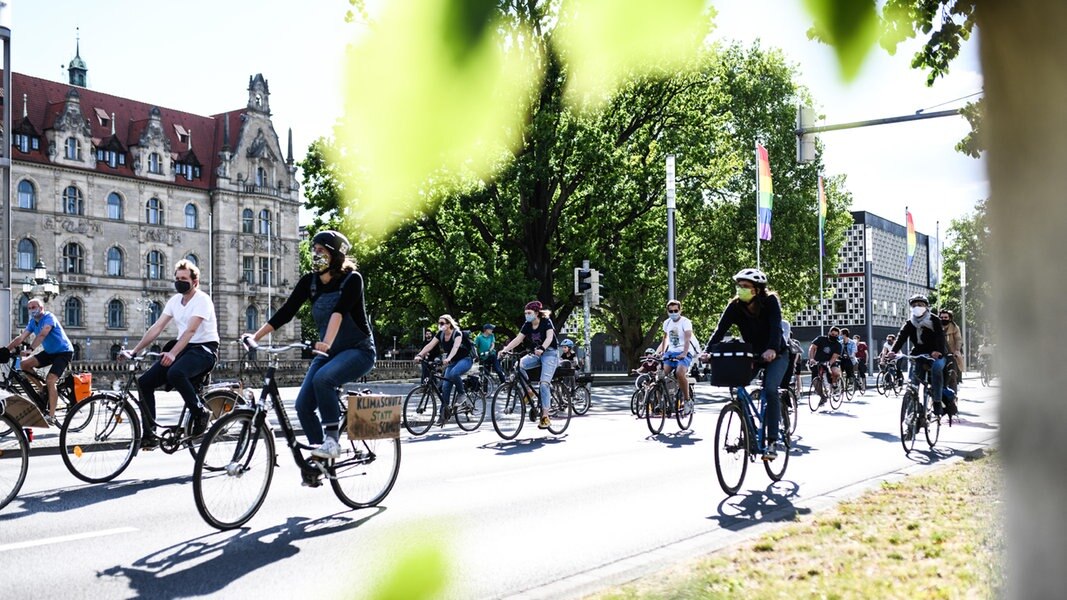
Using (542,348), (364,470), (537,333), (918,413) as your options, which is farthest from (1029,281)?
(537,333)

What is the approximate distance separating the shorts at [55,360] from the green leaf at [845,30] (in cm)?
1328

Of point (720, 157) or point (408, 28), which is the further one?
point (720, 157)

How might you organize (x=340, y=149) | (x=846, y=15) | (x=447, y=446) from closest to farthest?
(x=846, y=15) → (x=340, y=149) → (x=447, y=446)

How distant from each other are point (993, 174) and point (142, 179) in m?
72.1

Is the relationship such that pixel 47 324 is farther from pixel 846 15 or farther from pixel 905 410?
pixel 846 15

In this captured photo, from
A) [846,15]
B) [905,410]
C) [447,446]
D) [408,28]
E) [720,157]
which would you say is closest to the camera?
[408,28]

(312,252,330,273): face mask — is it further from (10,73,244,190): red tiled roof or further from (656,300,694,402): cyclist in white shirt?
(10,73,244,190): red tiled roof

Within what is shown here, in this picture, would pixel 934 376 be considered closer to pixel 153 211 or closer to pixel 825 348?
pixel 825 348

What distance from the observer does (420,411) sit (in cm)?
1413

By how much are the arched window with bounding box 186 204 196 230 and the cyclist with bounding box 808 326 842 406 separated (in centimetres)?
5686

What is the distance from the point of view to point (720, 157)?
1500 inches

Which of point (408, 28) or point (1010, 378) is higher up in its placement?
point (408, 28)

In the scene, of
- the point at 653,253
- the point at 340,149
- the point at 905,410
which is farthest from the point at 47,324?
the point at 653,253

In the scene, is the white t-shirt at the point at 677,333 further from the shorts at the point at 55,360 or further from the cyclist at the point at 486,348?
the shorts at the point at 55,360
